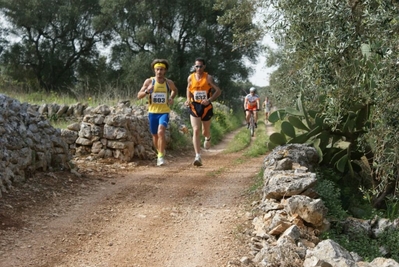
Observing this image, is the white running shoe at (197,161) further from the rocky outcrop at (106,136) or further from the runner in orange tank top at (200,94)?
the rocky outcrop at (106,136)

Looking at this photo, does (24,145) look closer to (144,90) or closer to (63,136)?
(144,90)

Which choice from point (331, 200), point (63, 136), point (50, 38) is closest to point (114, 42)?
point (50, 38)

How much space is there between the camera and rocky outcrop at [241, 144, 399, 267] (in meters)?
3.88

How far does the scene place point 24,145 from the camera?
22.1ft

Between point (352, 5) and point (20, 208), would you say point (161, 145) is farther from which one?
point (352, 5)

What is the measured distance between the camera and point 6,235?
471 centimetres

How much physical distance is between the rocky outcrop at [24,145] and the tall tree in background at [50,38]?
21.5 meters

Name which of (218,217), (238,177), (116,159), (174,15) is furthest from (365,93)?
(174,15)

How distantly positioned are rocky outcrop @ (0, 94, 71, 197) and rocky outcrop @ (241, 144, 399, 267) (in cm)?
318

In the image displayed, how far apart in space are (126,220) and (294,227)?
190 cm

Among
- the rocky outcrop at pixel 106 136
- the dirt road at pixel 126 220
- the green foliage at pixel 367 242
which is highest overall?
the rocky outcrop at pixel 106 136

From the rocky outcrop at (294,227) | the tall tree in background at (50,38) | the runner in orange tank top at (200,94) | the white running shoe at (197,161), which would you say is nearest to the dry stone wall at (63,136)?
the white running shoe at (197,161)

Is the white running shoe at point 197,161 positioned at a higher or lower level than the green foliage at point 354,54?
lower

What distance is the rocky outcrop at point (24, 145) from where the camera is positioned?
6.22 meters
